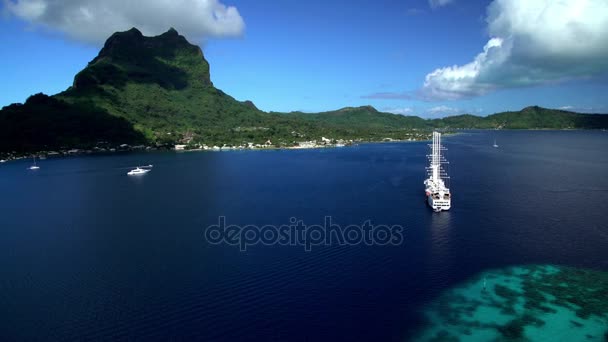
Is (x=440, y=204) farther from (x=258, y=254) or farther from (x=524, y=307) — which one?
(x=258, y=254)

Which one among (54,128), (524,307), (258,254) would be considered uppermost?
(54,128)

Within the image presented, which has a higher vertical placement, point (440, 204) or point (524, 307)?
point (440, 204)

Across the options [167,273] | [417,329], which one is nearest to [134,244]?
[167,273]

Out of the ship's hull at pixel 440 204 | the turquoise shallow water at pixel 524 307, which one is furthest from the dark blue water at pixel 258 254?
the turquoise shallow water at pixel 524 307

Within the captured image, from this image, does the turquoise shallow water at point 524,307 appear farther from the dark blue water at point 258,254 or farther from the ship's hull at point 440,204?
the ship's hull at point 440,204

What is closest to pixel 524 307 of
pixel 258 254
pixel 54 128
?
pixel 258 254

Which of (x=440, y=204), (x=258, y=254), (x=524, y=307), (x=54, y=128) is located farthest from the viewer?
(x=54, y=128)
